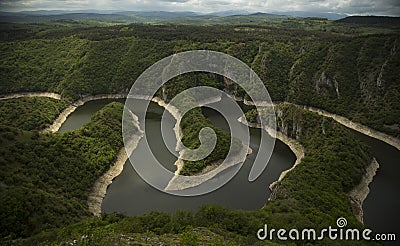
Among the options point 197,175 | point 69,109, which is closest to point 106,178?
point 197,175

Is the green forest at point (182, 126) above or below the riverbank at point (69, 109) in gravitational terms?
above

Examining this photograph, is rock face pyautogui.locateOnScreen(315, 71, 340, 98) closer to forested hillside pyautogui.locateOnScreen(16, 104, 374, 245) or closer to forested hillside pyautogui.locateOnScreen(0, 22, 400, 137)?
forested hillside pyautogui.locateOnScreen(0, 22, 400, 137)

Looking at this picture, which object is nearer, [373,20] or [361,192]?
[361,192]

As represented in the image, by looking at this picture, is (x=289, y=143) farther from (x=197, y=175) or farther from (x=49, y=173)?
(x=49, y=173)

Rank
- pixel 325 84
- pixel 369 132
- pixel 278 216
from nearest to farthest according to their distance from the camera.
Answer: pixel 278 216
pixel 369 132
pixel 325 84

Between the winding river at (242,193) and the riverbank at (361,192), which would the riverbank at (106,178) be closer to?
the winding river at (242,193)

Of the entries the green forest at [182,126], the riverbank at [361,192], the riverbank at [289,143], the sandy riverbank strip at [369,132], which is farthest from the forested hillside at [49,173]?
the sandy riverbank strip at [369,132]
